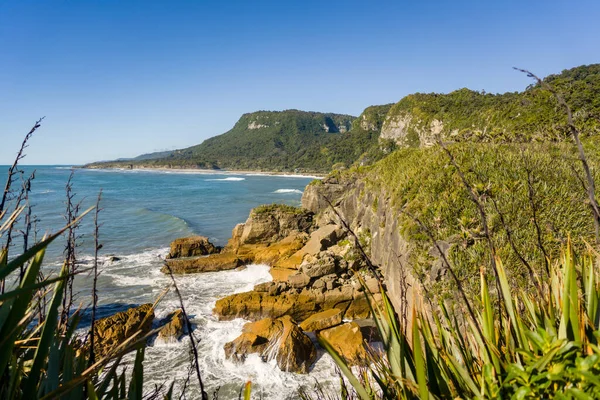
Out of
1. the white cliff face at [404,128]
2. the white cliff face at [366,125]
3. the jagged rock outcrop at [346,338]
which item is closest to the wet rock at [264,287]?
the jagged rock outcrop at [346,338]

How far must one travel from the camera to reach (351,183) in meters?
24.3

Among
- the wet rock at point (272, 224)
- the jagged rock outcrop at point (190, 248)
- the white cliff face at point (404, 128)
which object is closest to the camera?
the jagged rock outcrop at point (190, 248)

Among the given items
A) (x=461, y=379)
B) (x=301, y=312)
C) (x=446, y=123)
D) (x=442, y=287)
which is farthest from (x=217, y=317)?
(x=446, y=123)

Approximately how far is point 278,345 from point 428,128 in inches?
2609

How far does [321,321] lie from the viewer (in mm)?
9977

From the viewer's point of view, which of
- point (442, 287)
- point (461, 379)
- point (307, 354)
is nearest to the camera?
point (461, 379)

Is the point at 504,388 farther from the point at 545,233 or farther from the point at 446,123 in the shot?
the point at 446,123

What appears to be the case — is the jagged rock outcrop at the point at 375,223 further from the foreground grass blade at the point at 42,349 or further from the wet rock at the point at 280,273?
the wet rock at the point at 280,273

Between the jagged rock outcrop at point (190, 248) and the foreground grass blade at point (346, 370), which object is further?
the jagged rock outcrop at point (190, 248)

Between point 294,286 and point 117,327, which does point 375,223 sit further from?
point 117,327

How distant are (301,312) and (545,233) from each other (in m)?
7.01

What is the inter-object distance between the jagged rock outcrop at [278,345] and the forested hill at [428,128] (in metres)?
5.89

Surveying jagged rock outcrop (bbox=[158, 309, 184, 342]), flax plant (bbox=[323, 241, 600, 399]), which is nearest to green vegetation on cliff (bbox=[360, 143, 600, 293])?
flax plant (bbox=[323, 241, 600, 399])

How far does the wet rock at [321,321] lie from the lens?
9.87m
